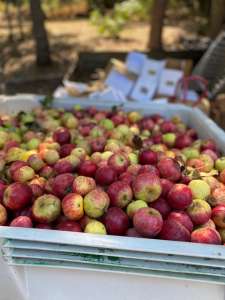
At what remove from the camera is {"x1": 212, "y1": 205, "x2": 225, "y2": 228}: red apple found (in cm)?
194

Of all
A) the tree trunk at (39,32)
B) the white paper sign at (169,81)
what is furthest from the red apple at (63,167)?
the tree trunk at (39,32)

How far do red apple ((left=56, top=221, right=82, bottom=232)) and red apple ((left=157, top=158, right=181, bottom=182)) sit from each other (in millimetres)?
546

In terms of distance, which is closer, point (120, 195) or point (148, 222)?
point (148, 222)

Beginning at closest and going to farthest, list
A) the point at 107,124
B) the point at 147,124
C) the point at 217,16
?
the point at 107,124
the point at 147,124
the point at 217,16

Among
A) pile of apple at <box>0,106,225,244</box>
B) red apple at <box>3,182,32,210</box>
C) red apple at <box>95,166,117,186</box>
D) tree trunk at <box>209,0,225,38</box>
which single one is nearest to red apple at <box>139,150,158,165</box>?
pile of apple at <box>0,106,225,244</box>

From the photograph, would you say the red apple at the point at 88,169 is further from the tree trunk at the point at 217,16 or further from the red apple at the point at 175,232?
the tree trunk at the point at 217,16

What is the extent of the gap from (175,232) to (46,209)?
590 millimetres

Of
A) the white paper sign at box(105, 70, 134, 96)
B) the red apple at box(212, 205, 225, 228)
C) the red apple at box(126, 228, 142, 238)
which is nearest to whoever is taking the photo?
the red apple at box(126, 228, 142, 238)

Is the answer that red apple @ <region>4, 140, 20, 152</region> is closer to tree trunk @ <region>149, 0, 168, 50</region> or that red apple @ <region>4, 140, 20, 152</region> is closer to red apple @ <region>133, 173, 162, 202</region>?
red apple @ <region>133, 173, 162, 202</region>

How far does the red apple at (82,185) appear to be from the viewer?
202 centimetres

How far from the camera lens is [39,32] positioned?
7344 mm

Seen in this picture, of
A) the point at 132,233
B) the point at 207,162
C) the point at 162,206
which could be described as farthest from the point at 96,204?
the point at 207,162

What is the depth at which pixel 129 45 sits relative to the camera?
9609 millimetres

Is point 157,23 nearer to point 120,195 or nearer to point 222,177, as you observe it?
point 222,177
